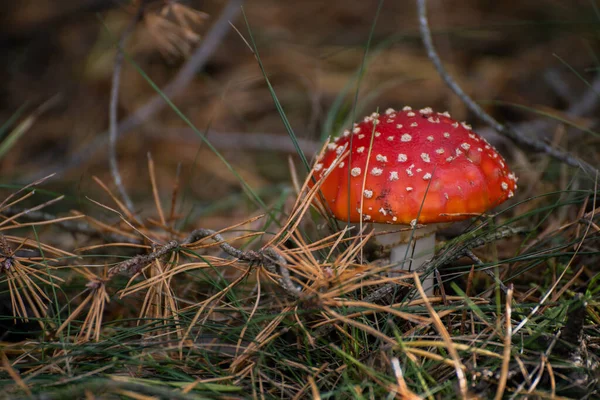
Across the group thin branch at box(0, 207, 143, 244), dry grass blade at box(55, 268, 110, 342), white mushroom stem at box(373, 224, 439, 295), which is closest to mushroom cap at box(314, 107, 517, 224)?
white mushroom stem at box(373, 224, 439, 295)

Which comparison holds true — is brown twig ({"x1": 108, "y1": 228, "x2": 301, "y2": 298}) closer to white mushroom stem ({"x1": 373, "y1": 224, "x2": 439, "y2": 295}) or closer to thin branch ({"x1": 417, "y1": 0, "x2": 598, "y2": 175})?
white mushroom stem ({"x1": 373, "y1": 224, "x2": 439, "y2": 295})

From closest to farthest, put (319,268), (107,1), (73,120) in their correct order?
(319,268), (107,1), (73,120)

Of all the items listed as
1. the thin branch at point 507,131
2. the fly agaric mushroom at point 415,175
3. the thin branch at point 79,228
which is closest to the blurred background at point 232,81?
the thin branch at point 79,228

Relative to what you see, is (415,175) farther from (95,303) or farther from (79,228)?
(79,228)

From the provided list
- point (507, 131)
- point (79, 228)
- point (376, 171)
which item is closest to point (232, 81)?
point (79, 228)

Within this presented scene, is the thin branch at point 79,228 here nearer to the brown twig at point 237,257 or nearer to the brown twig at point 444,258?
the brown twig at point 237,257

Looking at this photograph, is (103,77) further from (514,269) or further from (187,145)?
(514,269)

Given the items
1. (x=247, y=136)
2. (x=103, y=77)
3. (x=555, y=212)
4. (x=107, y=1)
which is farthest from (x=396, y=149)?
(x=103, y=77)
